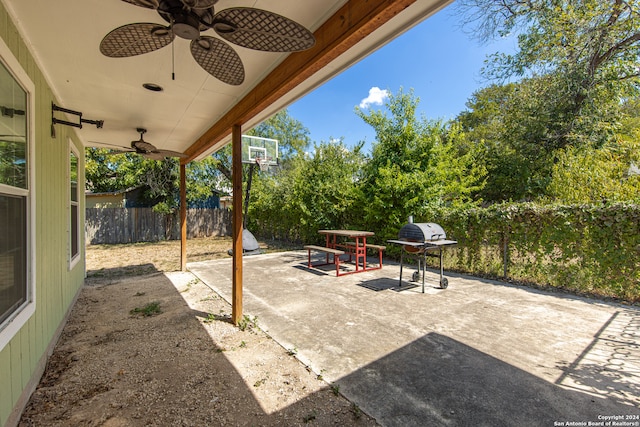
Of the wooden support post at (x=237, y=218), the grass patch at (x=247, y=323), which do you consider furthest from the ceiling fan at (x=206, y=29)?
the grass patch at (x=247, y=323)

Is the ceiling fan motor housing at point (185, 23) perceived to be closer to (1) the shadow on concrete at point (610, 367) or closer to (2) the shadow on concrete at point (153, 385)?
(2) the shadow on concrete at point (153, 385)

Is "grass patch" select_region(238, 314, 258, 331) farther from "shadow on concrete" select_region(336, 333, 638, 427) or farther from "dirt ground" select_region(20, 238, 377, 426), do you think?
"shadow on concrete" select_region(336, 333, 638, 427)

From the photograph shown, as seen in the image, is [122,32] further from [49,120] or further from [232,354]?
[232,354]

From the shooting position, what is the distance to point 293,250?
9.35 meters

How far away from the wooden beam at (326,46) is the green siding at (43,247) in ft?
5.32

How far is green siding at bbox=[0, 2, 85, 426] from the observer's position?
5.85 ft

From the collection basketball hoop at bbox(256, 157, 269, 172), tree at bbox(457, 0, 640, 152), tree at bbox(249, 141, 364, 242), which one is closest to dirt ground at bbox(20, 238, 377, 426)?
tree at bbox(249, 141, 364, 242)

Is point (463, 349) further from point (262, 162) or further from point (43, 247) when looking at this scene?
point (262, 162)

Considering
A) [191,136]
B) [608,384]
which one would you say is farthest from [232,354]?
[191,136]

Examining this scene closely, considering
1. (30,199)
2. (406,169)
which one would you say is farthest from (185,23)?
(406,169)

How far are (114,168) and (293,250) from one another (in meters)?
10.0

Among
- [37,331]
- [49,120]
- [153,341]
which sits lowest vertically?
[153,341]

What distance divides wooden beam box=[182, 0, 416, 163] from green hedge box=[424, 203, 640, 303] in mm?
4692

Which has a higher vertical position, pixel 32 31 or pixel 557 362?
pixel 32 31
